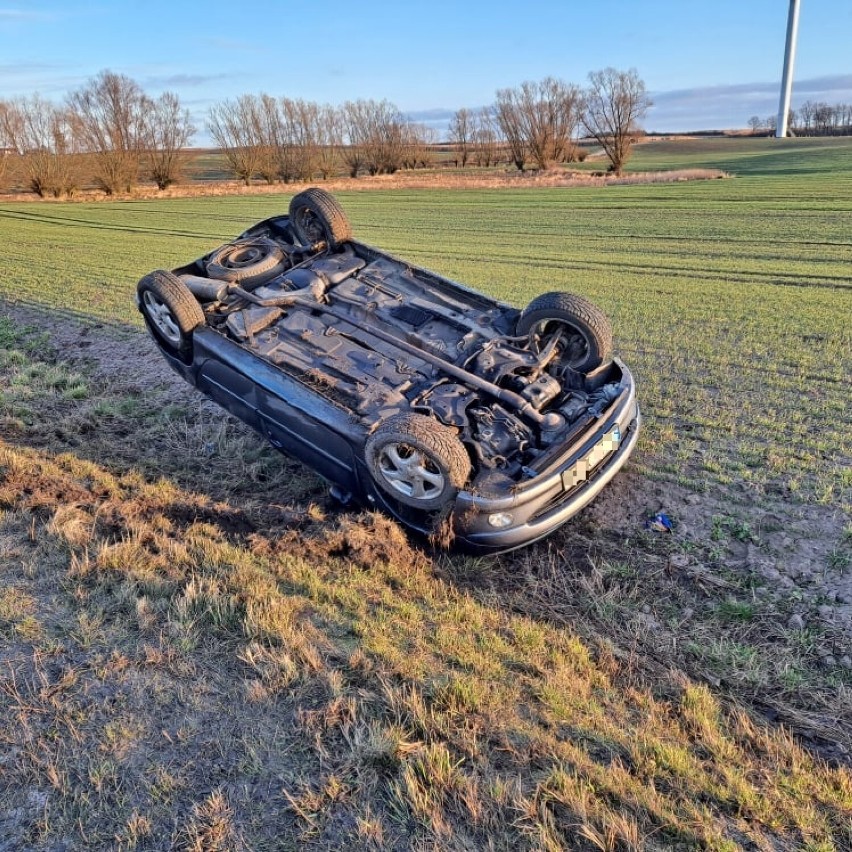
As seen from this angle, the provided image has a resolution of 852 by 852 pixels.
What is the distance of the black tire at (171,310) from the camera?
524 centimetres

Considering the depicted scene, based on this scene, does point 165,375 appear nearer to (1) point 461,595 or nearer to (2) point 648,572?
(1) point 461,595

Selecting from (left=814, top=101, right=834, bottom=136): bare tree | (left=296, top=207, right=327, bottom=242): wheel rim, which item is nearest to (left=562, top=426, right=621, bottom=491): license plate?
(left=296, top=207, right=327, bottom=242): wheel rim

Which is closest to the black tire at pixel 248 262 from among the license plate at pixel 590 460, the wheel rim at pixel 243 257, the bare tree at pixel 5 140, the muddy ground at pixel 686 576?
the wheel rim at pixel 243 257

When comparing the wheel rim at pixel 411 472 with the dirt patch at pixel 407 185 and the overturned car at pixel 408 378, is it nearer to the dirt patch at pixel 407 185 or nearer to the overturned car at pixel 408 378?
the overturned car at pixel 408 378

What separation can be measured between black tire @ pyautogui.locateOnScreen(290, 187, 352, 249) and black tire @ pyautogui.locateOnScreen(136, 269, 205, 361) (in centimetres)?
167

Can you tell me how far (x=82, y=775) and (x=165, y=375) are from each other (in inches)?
237

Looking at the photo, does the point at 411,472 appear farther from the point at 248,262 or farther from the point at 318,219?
the point at 318,219

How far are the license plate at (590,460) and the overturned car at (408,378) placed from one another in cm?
1

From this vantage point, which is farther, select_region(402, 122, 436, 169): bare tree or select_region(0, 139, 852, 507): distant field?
select_region(402, 122, 436, 169): bare tree

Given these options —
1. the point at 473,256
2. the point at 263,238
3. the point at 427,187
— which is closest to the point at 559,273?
the point at 473,256

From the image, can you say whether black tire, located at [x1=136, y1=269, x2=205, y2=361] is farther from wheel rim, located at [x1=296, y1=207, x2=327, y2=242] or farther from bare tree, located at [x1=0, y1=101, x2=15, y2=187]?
bare tree, located at [x1=0, y1=101, x2=15, y2=187]

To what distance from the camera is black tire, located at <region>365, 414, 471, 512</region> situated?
155 inches

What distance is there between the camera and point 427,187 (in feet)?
139

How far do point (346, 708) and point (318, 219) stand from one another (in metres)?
5.13
